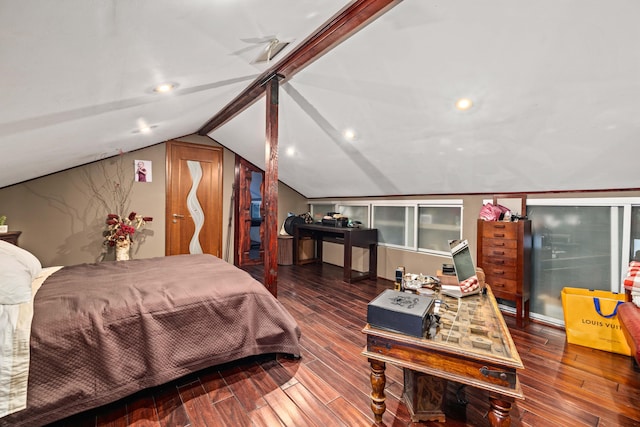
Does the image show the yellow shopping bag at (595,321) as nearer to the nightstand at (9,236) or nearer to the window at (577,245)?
the window at (577,245)

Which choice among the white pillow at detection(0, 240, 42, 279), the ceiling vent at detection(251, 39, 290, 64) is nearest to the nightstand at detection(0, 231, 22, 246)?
the white pillow at detection(0, 240, 42, 279)

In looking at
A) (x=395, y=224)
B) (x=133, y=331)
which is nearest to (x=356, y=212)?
(x=395, y=224)

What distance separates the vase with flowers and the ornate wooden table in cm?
392

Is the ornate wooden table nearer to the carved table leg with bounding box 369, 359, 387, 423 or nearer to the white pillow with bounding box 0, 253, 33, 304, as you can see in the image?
the carved table leg with bounding box 369, 359, 387, 423

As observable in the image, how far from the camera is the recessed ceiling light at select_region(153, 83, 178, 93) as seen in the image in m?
2.12

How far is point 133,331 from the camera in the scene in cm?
165

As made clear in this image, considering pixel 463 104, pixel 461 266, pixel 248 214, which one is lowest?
pixel 461 266

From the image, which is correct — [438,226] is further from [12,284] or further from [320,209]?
[12,284]

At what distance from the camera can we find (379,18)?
1735 millimetres

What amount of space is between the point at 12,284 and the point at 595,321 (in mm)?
4093

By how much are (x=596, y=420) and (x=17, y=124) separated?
3942 millimetres

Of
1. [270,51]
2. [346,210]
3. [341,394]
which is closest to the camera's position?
[341,394]

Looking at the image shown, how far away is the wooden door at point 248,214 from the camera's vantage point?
17.4ft

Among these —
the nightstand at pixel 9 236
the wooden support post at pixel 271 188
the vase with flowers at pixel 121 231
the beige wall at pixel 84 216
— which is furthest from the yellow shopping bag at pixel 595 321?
the nightstand at pixel 9 236
